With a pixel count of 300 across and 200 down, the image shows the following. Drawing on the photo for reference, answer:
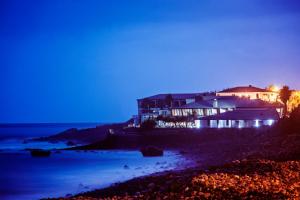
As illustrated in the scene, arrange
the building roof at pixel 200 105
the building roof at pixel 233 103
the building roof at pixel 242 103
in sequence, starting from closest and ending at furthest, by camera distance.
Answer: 1. the building roof at pixel 242 103
2. the building roof at pixel 233 103
3. the building roof at pixel 200 105

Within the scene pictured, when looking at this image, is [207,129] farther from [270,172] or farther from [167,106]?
[270,172]

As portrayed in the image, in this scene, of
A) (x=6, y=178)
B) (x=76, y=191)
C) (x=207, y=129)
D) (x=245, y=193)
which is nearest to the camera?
(x=245, y=193)

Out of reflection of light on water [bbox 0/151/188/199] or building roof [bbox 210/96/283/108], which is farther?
building roof [bbox 210/96/283/108]

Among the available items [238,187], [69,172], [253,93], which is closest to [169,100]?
[253,93]

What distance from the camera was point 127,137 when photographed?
81062 mm

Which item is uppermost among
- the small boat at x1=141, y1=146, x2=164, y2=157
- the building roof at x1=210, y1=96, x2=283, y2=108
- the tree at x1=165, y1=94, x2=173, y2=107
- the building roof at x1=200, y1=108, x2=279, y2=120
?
the tree at x1=165, y1=94, x2=173, y2=107

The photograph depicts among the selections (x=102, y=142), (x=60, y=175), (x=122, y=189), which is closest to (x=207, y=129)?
(x=102, y=142)

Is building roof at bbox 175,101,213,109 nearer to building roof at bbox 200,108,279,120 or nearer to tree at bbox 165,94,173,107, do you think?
building roof at bbox 200,108,279,120

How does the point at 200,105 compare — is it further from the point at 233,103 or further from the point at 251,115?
the point at 251,115

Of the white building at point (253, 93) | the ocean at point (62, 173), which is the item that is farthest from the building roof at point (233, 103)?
the ocean at point (62, 173)

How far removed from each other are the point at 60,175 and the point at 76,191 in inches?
521

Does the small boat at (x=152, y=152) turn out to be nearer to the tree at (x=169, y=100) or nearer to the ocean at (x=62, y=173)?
the ocean at (x=62, y=173)

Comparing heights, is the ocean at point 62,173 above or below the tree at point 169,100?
below

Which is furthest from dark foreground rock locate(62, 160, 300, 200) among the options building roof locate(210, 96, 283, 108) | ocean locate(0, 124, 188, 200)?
building roof locate(210, 96, 283, 108)
